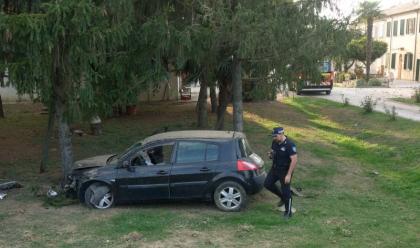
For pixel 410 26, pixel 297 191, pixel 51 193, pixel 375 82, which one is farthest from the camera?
pixel 410 26

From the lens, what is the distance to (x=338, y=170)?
13.0 metres

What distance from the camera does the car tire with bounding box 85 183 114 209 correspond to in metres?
9.52

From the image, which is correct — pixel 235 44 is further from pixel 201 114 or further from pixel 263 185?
pixel 201 114

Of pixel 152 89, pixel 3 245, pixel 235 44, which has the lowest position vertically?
pixel 3 245

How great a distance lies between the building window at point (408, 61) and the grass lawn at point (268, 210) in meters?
34.8

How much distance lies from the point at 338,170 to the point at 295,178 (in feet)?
5.00

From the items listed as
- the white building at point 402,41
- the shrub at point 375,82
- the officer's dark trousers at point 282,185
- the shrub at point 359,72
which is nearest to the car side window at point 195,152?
the officer's dark trousers at point 282,185

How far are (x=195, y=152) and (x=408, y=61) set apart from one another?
153ft

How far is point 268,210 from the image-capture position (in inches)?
372

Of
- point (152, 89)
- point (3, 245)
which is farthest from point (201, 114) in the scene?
point (3, 245)

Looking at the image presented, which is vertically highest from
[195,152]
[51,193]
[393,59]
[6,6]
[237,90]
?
[6,6]

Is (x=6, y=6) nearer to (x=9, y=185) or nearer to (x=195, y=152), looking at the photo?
(x=9, y=185)

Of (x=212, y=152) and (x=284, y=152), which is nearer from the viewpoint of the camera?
(x=284, y=152)

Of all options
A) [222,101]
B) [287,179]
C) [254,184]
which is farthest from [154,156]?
[222,101]
